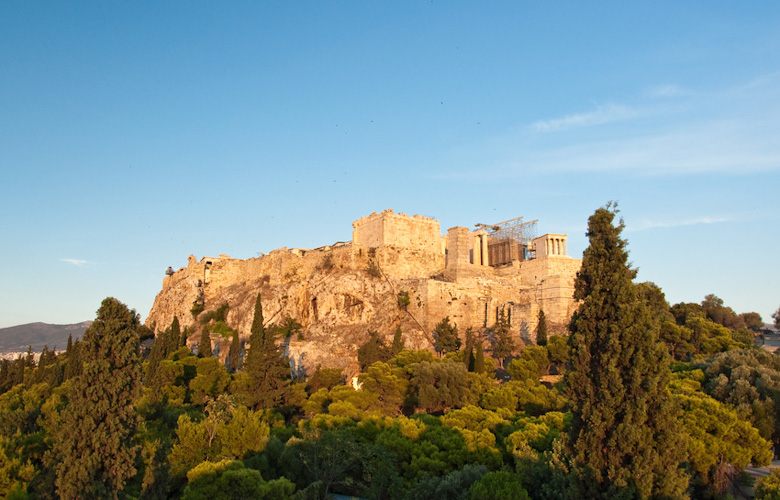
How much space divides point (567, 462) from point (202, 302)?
44.1m

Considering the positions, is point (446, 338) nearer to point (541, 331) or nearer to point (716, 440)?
point (541, 331)

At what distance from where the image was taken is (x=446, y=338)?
37.5 meters

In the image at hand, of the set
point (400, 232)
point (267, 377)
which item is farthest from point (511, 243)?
point (267, 377)

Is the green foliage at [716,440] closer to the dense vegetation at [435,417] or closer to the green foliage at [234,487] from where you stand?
the dense vegetation at [435,417]

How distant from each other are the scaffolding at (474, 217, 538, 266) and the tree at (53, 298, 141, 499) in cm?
3516

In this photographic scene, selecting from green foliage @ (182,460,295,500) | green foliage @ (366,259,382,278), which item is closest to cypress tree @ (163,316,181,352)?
green foliage @ (366,259,382,278)

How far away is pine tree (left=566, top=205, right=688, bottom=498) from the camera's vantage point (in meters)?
13.2

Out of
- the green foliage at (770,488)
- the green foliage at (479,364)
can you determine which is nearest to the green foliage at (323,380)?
the green foliage at (479,364)

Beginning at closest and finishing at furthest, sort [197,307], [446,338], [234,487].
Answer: [234,487]
[446,338]
[197,307]

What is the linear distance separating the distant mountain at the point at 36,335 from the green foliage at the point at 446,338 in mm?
146089

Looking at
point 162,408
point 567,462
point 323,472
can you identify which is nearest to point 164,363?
point 162,408

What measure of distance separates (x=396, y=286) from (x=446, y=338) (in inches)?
276

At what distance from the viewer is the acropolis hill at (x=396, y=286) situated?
40031 mm

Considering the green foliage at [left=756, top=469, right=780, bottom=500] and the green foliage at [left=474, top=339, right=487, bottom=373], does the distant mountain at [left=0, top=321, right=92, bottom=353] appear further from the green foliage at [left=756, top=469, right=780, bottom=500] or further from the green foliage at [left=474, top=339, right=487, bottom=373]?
the green foliage at [left=756, top=469, right=780, bottom=500]
